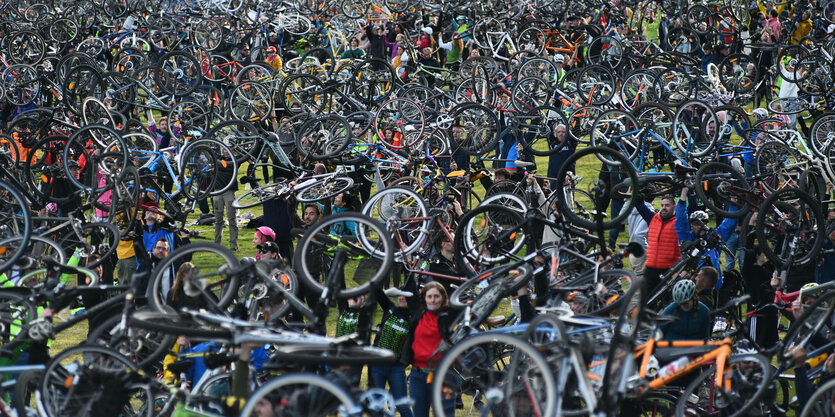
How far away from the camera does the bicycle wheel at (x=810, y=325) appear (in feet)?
24.7

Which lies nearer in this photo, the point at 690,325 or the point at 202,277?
the point at 202,277

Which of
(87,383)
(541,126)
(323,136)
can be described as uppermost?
(541,126)

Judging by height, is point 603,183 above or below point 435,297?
above

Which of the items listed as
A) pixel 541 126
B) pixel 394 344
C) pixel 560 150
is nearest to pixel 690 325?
pixel 394 344

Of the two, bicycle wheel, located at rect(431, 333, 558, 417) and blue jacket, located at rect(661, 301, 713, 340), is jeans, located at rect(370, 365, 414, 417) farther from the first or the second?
blue jacket, located at rect(661, 301, 713, 340)

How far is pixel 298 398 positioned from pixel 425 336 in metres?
2.84

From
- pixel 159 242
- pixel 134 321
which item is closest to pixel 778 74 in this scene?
pixel 159 242

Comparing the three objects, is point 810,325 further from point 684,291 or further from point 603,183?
point 603,183

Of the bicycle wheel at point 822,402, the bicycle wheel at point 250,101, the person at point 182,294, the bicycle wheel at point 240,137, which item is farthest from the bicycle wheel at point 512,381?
the bicycle wheel at point 250,101

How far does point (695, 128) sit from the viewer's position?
14.5 meters

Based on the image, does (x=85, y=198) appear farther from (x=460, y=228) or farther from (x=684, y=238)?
(x=684, y=238)

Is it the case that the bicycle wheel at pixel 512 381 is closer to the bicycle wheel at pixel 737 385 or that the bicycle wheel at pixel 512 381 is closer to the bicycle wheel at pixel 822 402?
the bicycle wheel at pixel 737 385

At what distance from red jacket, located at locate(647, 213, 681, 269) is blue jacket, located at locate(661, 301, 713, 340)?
94.1 inches

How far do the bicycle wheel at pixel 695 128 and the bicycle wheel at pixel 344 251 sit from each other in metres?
6.20
